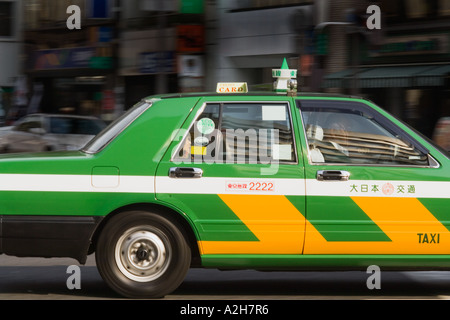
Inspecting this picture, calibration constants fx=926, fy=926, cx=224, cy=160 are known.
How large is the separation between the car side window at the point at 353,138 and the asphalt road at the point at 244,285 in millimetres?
1068

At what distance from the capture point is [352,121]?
22.8ft

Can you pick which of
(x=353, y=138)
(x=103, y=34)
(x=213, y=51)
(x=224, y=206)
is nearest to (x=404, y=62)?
(x=213, y=51)

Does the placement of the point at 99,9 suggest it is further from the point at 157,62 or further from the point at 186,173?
the point at 186,173

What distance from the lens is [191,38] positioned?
2723 cm

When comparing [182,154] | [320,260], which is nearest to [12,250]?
[182,154]

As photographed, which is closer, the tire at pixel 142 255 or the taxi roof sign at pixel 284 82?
the tire at pixel 142 255

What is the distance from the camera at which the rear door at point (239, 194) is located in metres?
6.71

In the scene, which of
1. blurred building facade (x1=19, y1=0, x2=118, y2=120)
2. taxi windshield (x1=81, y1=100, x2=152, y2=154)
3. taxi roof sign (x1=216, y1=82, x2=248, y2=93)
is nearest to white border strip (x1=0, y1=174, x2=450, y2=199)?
taxi windshield (x1=81, y1=100, x2=152, y2=154)

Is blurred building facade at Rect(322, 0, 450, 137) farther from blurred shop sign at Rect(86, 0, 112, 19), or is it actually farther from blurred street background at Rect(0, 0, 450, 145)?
blurred shop sign at Rect(86, 0, 112, 19)

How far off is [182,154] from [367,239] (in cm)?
149

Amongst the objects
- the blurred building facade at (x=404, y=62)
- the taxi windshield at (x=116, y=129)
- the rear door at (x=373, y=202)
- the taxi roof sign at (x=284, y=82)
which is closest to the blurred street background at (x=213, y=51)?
the blurred building facade at (x=404, y=62)

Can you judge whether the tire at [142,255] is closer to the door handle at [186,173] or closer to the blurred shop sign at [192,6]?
the door handle at [186,173]

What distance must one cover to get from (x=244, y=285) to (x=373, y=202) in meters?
1.56
